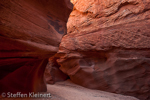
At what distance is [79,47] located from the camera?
6.11 meters

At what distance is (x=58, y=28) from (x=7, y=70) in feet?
→ 6.37

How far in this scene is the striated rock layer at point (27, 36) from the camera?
1622 millimetres

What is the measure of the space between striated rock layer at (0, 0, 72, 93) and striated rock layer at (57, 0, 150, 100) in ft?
10.2

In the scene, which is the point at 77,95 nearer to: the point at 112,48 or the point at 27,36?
the point at 27,36

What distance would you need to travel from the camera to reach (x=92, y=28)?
618cm

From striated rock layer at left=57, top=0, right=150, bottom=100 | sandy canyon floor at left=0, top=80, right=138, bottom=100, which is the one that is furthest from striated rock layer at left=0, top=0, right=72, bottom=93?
striated rock layer at left=57, top=0, right=150, bottom=100

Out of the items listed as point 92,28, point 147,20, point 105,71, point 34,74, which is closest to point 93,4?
point 92,28

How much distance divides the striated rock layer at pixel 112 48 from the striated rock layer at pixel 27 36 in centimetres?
310

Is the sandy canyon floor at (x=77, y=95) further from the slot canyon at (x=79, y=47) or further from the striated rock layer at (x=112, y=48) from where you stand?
the striated rock layer at (x=112, y=48)

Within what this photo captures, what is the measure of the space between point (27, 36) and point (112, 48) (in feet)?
14.7

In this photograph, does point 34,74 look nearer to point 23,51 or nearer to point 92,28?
point 23,51

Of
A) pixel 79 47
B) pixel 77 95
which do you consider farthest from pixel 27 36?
pixel 79 47

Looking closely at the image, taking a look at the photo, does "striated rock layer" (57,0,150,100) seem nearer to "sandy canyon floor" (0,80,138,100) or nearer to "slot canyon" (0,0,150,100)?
"slot canyon" (0,0,150,100)

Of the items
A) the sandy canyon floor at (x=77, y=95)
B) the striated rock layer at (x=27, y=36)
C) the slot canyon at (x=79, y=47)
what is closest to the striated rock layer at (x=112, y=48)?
the slot canyon at (x=79, y=47)
